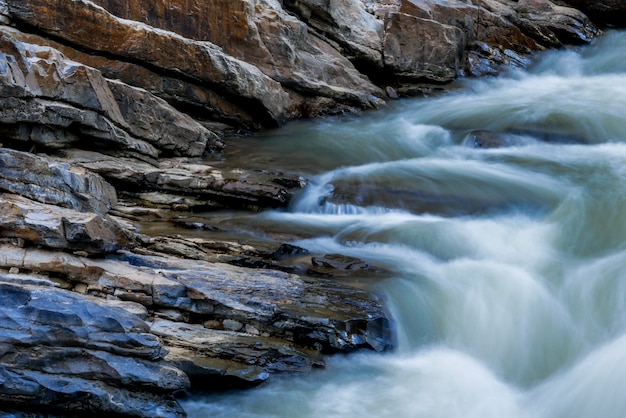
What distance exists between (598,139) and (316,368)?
328 inches

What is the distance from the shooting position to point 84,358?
15.1 feet

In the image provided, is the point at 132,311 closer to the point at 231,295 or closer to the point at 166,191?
the point at 231,295

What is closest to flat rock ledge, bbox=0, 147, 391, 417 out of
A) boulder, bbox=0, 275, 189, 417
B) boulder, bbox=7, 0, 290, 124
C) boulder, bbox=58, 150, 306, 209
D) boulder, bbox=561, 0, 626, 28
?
boulder, bbox=0, 275, 189, 417

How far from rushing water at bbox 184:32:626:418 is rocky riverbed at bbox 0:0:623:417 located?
0.39m

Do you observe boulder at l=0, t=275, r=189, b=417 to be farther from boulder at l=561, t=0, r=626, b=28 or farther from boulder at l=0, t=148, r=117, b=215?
boulder at l=561, t=0, r=626, b=28

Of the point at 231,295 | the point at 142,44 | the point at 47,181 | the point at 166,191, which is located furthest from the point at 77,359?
the point at 142,44

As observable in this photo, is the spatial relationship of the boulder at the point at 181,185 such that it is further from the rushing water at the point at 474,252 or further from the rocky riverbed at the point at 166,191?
the rushing water at the point at 474,252

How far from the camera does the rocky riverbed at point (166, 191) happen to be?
474 centimetres

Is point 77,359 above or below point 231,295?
below

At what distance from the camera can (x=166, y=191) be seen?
858 cm

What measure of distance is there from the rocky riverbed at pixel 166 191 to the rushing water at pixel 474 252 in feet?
1.29

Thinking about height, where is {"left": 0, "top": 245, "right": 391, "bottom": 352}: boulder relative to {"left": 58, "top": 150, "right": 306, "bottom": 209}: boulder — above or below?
below

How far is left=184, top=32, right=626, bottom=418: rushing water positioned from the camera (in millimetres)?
5605

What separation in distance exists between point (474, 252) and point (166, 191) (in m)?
4.03
